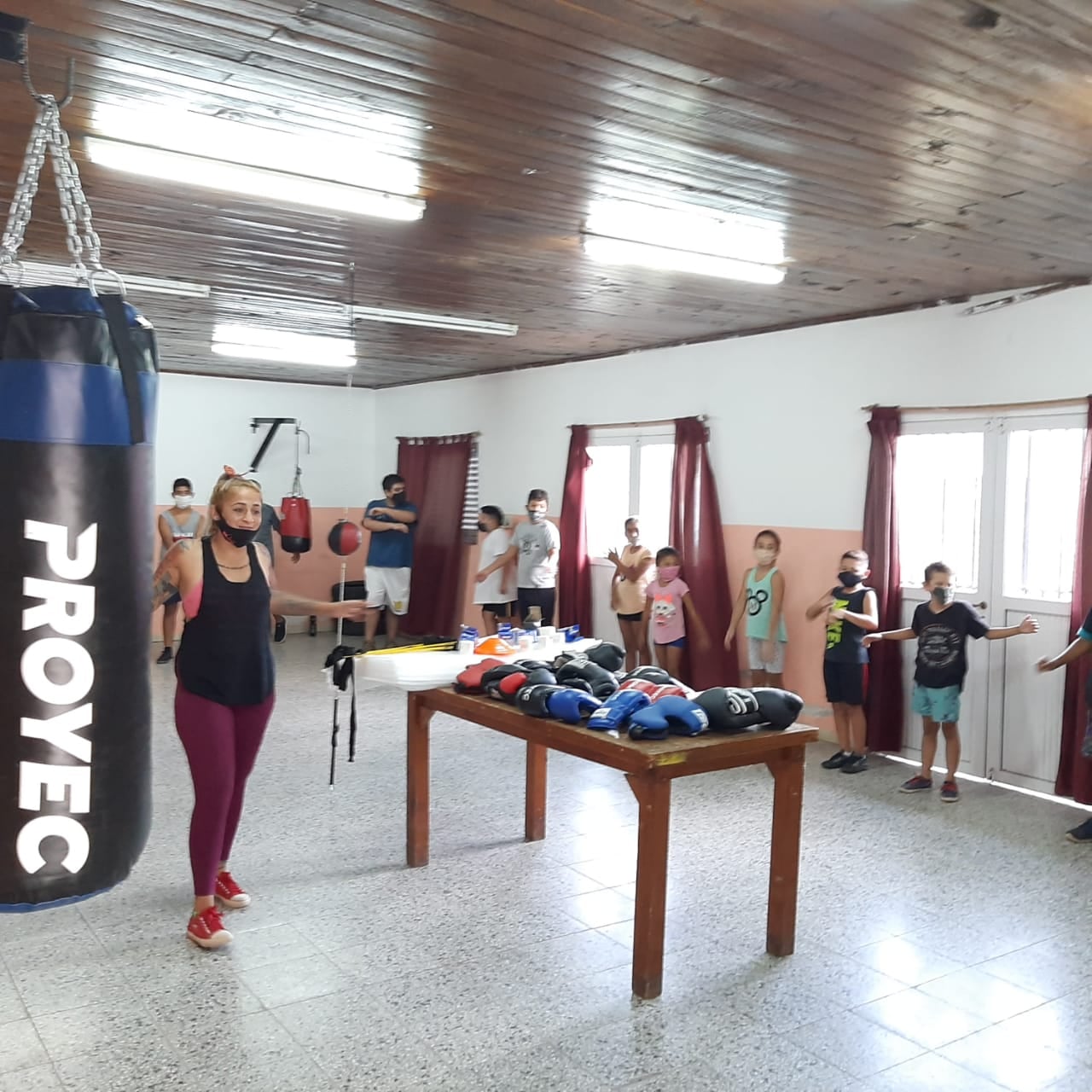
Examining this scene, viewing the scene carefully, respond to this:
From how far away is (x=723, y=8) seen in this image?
2627mm

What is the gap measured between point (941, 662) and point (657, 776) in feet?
9.41

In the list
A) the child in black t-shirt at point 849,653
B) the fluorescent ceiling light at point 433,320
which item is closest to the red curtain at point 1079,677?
the child in black t-shirt at point 849,653

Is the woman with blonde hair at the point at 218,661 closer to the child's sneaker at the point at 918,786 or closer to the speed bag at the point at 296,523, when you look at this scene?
the child's sneaker at the point at 918,786

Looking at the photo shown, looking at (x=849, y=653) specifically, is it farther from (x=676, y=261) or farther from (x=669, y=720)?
(x=669, y=720)

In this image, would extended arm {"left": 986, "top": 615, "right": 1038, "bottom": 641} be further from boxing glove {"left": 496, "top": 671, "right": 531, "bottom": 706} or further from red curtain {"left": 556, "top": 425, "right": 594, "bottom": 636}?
red curtain {"left": 556, "top": 425, "right": 594, "bottom": 636}

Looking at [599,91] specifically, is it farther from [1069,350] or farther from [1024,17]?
[1069,350]

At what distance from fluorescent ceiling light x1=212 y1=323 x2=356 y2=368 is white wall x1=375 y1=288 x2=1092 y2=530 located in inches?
72.7

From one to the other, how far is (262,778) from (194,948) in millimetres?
2144

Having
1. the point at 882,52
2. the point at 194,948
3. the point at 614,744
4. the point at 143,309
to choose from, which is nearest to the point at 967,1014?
the point at 614,744

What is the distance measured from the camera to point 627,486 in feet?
28.3

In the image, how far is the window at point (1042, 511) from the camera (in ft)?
18.7

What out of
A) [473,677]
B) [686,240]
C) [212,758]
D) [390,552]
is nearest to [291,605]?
[212,758]

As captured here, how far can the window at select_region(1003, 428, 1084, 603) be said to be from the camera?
5.70 m

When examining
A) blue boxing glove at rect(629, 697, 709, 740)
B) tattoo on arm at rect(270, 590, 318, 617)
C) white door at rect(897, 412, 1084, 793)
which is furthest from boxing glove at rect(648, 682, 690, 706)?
white door at rect(897, 412, 1084, 793)
